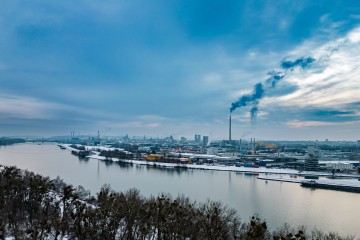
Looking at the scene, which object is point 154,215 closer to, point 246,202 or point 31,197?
point 31,197

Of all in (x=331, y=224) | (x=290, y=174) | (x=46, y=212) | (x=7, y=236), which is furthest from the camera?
(x=290, y=174)

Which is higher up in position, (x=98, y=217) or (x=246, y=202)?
(x=98, y=217)

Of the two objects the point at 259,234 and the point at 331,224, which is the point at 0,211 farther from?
the point at 331,224

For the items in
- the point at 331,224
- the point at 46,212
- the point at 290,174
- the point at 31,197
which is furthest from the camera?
the point at 290,174

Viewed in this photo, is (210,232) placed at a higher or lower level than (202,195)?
higher

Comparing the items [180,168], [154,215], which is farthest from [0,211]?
[180,168]

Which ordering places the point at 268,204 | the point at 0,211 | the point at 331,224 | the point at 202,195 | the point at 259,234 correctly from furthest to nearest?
the point at 202,195 → the point at 268,204 → the point at 331,224 → the point at 0,211 → the point at 259,234

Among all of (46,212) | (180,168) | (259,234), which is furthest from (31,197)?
(180,168)

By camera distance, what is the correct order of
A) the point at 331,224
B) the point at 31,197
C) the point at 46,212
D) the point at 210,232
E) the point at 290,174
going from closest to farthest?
the point at 210,232
the point at 46,212
the point at 31,197
the point at 331,224
the point at 290,174

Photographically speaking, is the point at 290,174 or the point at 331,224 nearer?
the point at 331,224
